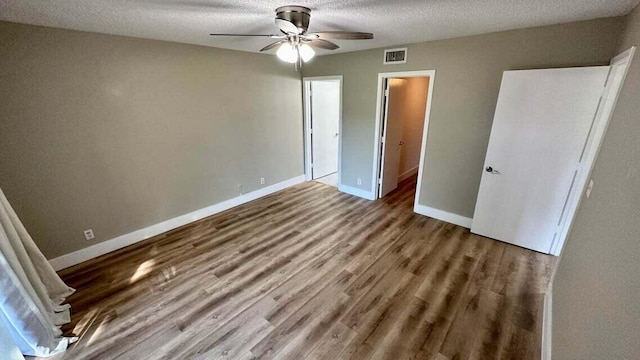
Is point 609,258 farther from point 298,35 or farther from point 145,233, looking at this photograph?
point 145,233

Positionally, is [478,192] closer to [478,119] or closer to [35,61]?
[478,119]

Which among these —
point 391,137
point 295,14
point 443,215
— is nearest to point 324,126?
point 391,137

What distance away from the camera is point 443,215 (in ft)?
11.8

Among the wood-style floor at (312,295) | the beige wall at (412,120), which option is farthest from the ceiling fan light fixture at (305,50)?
the beige wall at (412,120)

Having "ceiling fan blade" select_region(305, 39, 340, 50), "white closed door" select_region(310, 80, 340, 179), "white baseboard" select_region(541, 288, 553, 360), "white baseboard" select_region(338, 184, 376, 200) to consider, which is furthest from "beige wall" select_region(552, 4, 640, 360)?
"white closed door" select_region(310, 80, 340, 179)

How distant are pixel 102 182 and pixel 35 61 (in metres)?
1.22

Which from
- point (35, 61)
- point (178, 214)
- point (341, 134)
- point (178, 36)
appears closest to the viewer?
point (35, 61)

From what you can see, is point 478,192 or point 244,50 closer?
point 478,192

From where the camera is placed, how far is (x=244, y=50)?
3680mm

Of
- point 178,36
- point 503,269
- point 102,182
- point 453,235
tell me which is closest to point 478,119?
point 453,235

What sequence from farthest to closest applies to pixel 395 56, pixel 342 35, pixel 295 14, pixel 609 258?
pixel 395 56 < pixel 342 35 < pixel 295 14 < pixel 609 258

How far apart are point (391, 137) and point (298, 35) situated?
8.65ft

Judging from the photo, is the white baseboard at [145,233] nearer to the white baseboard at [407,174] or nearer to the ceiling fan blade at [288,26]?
the white baseboard at [407,174]

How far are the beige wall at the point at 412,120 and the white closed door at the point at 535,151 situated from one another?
189cm
